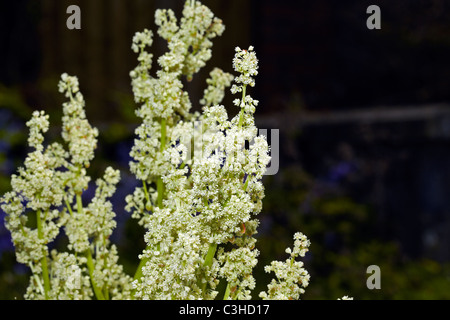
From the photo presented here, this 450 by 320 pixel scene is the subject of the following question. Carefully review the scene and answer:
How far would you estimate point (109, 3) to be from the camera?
542 centimetres

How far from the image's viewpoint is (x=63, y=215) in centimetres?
131

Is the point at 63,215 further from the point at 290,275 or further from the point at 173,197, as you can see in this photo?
the point at 290,275

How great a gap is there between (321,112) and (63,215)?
13.7 feet

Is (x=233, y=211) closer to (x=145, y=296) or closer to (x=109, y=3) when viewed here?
(x=145, y=296)

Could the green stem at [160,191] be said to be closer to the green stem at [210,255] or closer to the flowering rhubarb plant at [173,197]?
the flowering rhubarb plant at [173,197]

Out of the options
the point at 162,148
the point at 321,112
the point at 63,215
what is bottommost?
the point at 63,215

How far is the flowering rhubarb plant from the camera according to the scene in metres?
1.00

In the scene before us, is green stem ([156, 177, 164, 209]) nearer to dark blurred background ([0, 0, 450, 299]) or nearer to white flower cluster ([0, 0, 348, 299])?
white flower cluster ([0, 0, 348, 299])

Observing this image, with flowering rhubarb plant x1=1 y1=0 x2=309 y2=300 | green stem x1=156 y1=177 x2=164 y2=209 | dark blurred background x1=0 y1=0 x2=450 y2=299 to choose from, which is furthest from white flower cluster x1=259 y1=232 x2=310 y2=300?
dark blurred background x1=0 y1=0 x2=450 y2=299

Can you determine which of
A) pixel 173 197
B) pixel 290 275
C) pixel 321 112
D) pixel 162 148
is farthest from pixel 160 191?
pixel 321 112

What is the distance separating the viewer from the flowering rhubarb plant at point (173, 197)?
1.00m

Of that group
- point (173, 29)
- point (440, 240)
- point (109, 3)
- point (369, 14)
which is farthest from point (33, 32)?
point (173, 29)

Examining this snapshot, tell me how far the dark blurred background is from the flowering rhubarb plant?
2.45 m

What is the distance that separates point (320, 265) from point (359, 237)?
0.46m
